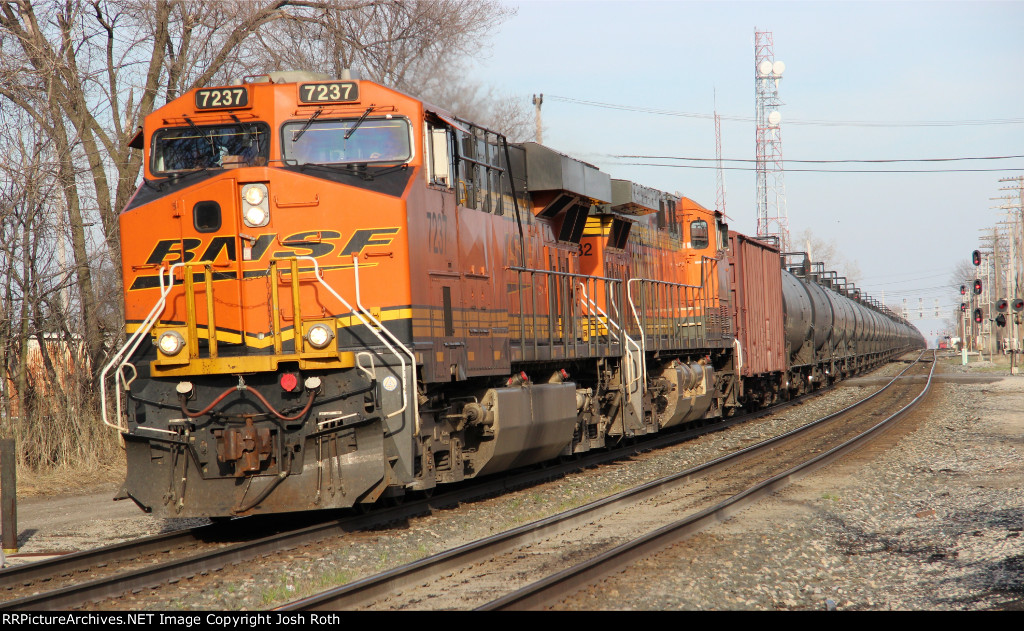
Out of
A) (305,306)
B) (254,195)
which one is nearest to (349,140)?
(254,195)

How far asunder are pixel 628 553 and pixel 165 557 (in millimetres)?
3750

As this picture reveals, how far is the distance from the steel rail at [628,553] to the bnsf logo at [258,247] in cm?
325

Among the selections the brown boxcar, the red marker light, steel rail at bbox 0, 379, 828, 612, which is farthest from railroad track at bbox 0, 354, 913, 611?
the brown boxcar

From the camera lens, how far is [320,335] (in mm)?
7555

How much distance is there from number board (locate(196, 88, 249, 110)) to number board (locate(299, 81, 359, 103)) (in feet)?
1.63

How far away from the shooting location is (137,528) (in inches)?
357

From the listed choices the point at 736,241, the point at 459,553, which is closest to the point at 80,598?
the point at 459,553

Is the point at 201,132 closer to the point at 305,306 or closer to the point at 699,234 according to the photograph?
the point at 305,306

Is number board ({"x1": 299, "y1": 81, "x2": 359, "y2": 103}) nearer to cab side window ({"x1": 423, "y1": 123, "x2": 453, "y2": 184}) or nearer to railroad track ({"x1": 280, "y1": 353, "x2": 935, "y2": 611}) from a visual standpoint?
cab side window ({"x1": 423, "y1": 123, "x2": 453, "y2": 184})

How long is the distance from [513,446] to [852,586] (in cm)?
430

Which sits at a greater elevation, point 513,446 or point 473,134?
point 473,134

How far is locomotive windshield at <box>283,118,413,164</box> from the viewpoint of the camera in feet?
26.8

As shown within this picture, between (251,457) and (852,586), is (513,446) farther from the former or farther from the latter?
(852,586)

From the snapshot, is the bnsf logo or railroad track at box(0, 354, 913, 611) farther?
the bnsf logo
